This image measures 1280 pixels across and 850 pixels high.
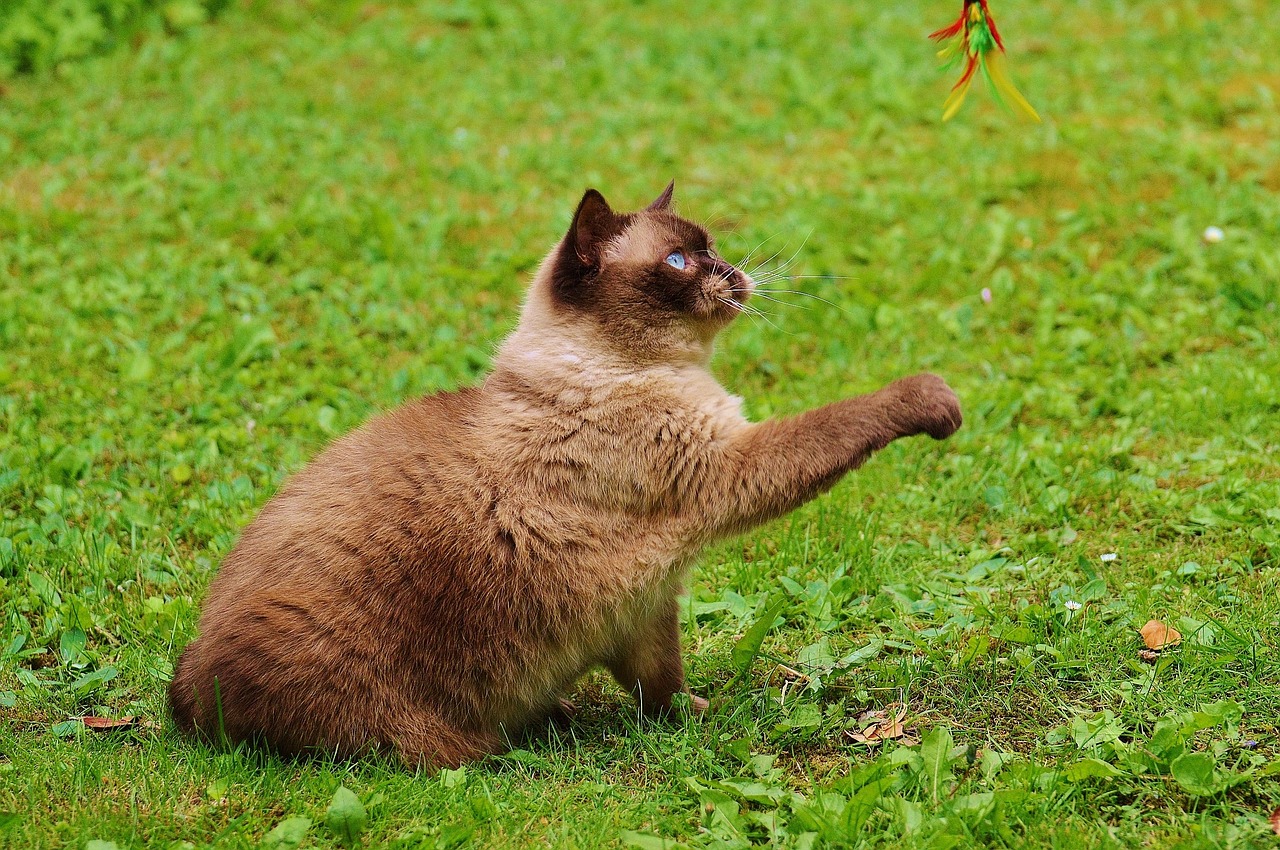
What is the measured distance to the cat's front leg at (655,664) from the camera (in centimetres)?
390

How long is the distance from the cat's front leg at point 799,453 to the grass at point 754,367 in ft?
2.07

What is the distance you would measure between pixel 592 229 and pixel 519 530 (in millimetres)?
970

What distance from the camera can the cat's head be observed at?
392 centimetres

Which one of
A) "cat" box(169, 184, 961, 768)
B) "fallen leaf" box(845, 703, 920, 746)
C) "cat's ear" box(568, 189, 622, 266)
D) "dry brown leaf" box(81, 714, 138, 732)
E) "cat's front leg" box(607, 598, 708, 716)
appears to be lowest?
"dry brown leaf" box(81, 714, 138, 732)

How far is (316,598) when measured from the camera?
3.53m

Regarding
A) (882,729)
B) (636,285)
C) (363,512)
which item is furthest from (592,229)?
(882,729)

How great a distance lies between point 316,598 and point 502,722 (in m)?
0.69

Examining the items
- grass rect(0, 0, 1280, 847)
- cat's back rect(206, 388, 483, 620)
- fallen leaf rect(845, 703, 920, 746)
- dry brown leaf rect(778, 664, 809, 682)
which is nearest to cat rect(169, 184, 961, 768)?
cat's back rect(206, 388, 483, 620)

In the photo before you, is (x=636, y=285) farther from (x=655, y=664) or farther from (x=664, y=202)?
(x=655, y=664)

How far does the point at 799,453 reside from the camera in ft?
12.0

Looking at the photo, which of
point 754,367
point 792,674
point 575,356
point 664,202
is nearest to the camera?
point 575,356

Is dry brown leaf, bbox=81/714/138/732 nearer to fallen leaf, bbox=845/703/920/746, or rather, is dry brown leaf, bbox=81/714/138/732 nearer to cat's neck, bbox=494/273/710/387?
cat's neck, bbox=494/273/710/387

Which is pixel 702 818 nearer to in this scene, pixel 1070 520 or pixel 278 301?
pixel 1070 520

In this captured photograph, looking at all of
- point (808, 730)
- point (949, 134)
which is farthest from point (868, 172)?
point (808, 730)
